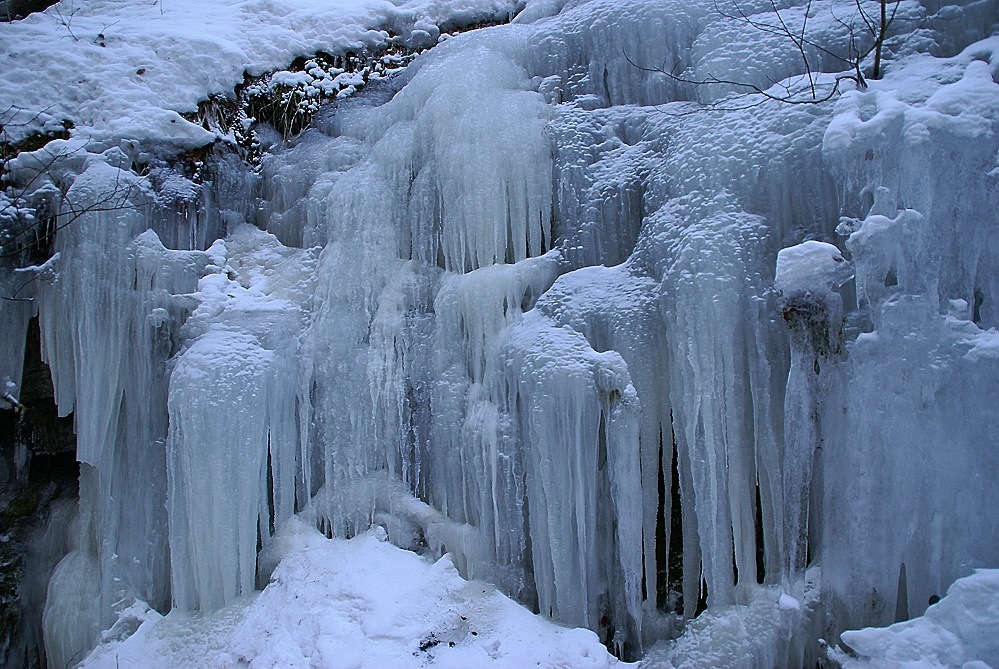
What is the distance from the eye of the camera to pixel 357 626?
14.8ft

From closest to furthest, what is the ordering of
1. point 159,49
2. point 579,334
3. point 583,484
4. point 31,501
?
point 583,484 → point 579,334 → point 31,501 → point 159,49

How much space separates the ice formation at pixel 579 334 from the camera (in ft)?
12.2

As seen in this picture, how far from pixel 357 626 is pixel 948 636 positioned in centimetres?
310

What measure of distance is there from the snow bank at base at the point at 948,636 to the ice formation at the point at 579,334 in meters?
0.05

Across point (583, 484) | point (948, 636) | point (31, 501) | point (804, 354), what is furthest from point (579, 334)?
point (31, 501)

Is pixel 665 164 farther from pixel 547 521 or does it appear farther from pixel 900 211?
pixel 547 521

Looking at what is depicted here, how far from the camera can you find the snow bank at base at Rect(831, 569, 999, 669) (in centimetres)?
313

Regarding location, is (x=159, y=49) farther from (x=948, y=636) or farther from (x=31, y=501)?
(x=948, y=636)

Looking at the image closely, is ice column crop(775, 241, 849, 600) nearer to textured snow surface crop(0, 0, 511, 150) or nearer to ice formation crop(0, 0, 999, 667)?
ice formation crop(0, 0, 999, 667)

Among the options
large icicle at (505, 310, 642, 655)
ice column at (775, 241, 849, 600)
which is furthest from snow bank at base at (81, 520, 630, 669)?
ice column at (775, 241, 849, 600)

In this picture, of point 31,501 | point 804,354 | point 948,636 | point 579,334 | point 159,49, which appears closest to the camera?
point 948,636

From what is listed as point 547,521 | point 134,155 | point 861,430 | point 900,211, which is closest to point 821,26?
point 900,211

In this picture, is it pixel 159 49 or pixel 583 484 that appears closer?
pixel 583 484

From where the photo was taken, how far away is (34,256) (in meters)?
5.29
